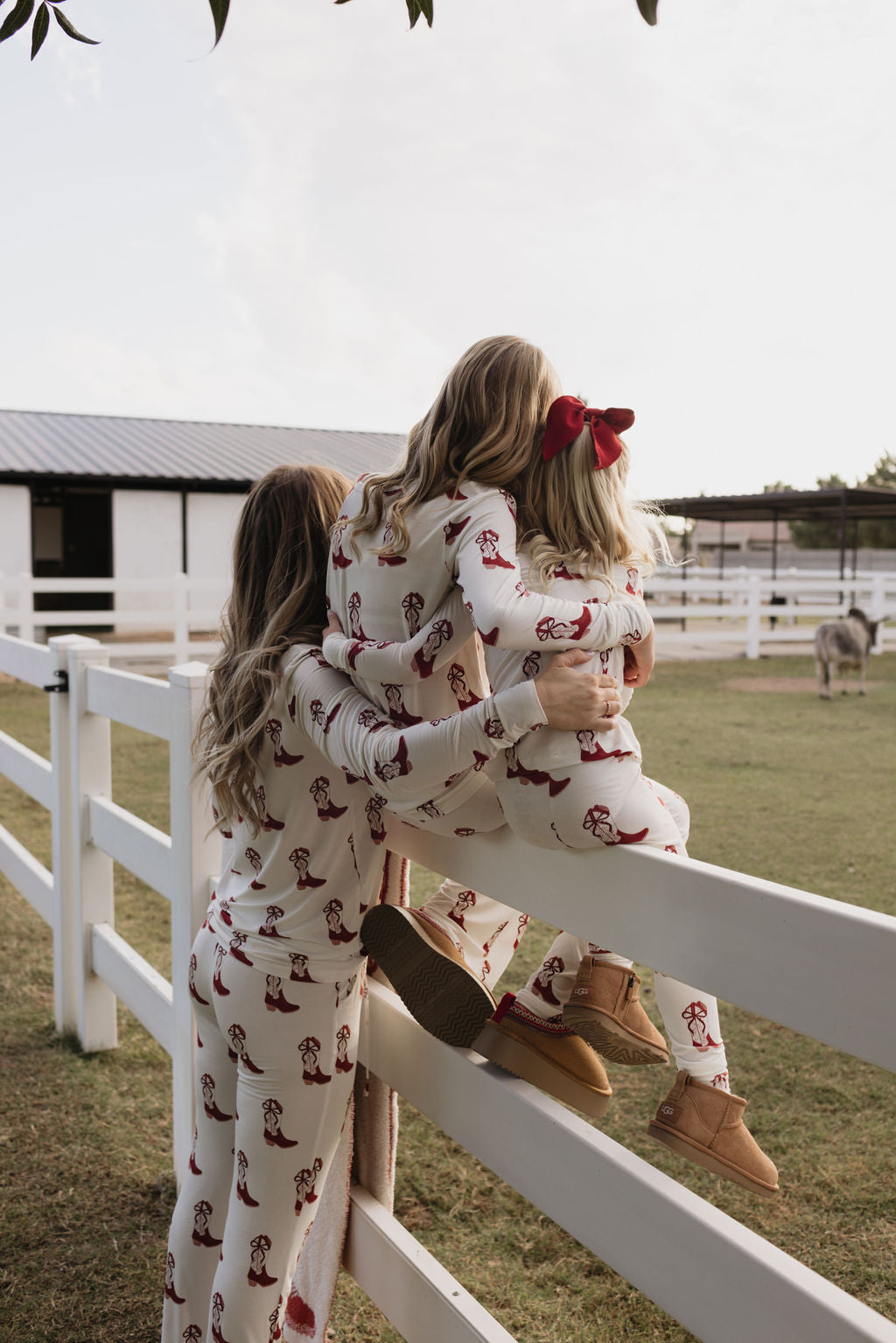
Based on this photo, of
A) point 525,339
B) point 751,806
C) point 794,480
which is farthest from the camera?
point 794,480

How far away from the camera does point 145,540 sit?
21578 millimetres

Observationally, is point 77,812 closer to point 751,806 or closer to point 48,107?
point 751,806

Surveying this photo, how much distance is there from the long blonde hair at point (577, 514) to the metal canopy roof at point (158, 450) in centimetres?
1732

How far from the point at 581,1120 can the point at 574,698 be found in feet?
2.15

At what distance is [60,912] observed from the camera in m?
3.70

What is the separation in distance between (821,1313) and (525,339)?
142 centimetres

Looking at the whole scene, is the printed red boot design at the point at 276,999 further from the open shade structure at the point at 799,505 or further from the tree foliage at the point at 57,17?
the open shade structure at the point at 799,505

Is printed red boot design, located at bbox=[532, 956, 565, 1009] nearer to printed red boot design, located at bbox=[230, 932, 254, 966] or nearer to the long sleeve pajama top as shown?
the long sleeve pajama top

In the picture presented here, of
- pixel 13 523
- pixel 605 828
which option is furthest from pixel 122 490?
pixel 605 828

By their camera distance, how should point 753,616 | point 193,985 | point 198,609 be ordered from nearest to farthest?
point 193,985 → point 753,616 → point 198,609

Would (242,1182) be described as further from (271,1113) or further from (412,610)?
(412,610)

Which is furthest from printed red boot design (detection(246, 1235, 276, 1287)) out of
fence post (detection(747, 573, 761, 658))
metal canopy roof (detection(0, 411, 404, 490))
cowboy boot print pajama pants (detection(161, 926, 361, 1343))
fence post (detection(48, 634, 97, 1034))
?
metal canopy roof (detection(0, 411, 404, 490))

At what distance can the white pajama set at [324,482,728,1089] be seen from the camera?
4.83 feet

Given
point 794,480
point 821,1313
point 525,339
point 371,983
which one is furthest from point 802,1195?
point 794,480
